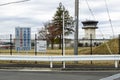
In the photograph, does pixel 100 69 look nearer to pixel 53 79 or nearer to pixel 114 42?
pixel 53 79

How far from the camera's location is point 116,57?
21.4 metres

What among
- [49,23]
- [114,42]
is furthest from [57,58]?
[49,23]

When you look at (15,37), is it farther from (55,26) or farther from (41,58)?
(55,26)

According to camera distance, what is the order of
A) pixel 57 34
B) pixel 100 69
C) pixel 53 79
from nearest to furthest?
pixel 53 79 → pixel 100 69 → pixel 57 34

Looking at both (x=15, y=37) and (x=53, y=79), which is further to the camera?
(x=15, y=37)

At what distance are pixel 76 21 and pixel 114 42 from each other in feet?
54.4

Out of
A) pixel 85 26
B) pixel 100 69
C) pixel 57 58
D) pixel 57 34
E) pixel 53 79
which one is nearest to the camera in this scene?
pixel 53 79

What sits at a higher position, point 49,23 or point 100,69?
point 49,23

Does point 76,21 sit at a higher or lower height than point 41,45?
higher

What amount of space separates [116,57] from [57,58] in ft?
13.0

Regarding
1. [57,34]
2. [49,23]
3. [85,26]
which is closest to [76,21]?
[57,34]

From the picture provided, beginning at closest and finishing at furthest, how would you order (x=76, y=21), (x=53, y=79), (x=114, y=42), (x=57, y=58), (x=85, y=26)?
(x=53, y=79) → (x=57, y=58) → (x=76, y=21) → (x=114, y=42) → (x=85, y=26)

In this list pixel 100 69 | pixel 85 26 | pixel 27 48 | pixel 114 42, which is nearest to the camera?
pixel 100 69

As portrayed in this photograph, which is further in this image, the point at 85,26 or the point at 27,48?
the point at 85,26
